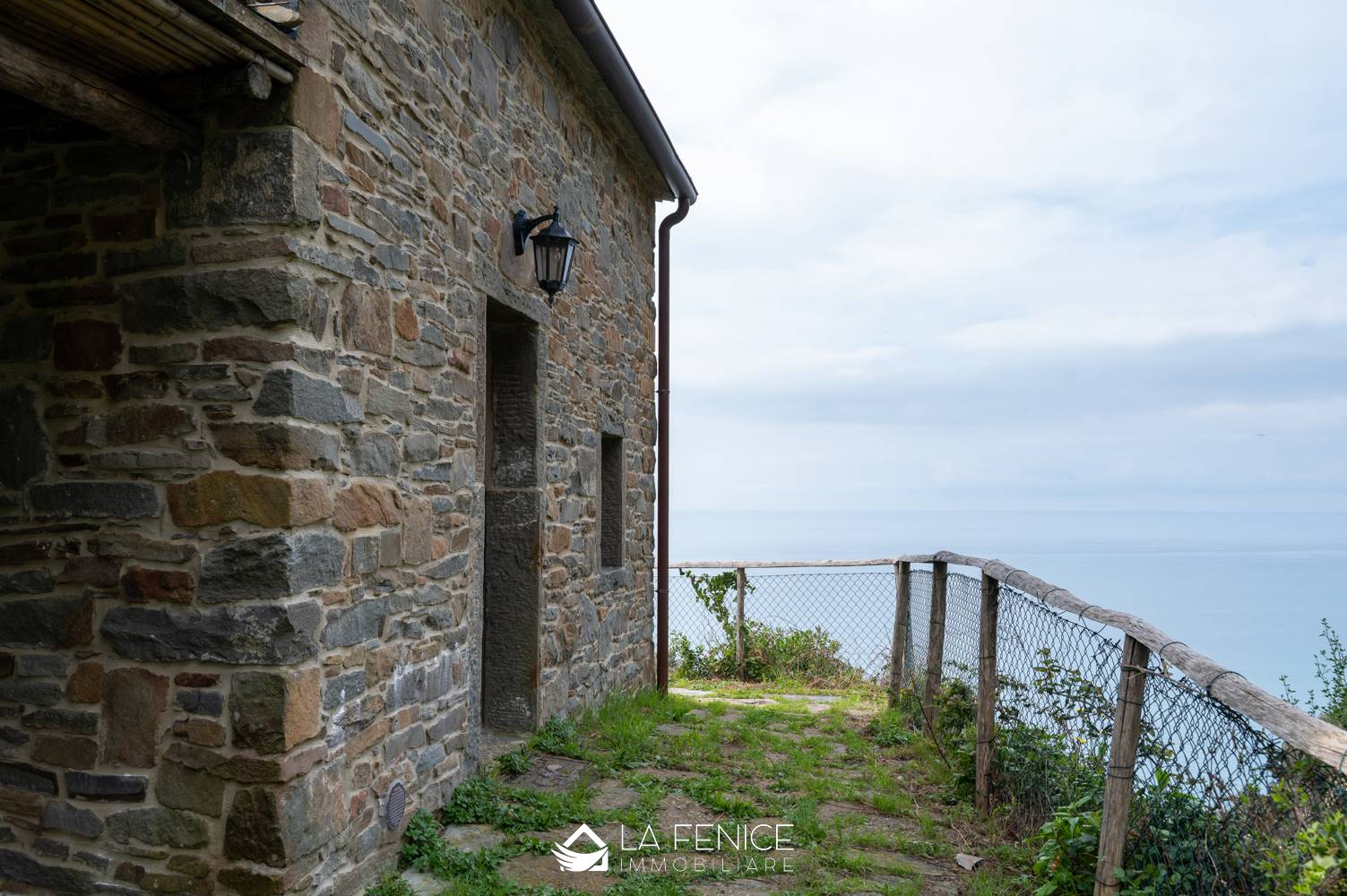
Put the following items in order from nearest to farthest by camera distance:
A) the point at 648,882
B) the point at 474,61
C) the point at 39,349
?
the point at 39,349 → the point at 648,882 → the point at 474,61

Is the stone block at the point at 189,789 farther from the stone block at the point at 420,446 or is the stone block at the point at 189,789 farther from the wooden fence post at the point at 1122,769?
the wooden fence post at the point at 1122,769

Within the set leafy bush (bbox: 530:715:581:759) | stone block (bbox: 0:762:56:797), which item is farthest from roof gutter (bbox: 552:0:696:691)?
stone block (bbox: 0:762:56:797)

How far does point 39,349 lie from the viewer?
9.68ft

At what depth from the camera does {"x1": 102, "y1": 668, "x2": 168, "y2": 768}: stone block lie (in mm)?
2742

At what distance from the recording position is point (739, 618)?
9172mm

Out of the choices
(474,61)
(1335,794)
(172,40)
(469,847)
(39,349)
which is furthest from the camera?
(474,61)

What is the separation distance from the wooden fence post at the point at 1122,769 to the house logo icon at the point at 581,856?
1.76m

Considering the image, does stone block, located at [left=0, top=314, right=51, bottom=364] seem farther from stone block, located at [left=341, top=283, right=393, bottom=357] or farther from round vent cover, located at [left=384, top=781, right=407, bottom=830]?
round vent cover, located at [left=384, top=781, right=407, bottom=830]

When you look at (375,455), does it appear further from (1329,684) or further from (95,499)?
(1329,684)

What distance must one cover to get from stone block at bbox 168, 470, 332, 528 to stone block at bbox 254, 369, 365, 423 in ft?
0.67

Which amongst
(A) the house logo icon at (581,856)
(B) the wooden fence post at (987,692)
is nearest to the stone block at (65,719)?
(A) the house logo icon at (581,856)

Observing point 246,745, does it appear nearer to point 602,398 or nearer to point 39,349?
point 39,349

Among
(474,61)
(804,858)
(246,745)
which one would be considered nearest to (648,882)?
(804,858)

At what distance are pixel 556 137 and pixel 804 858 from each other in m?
4.02
